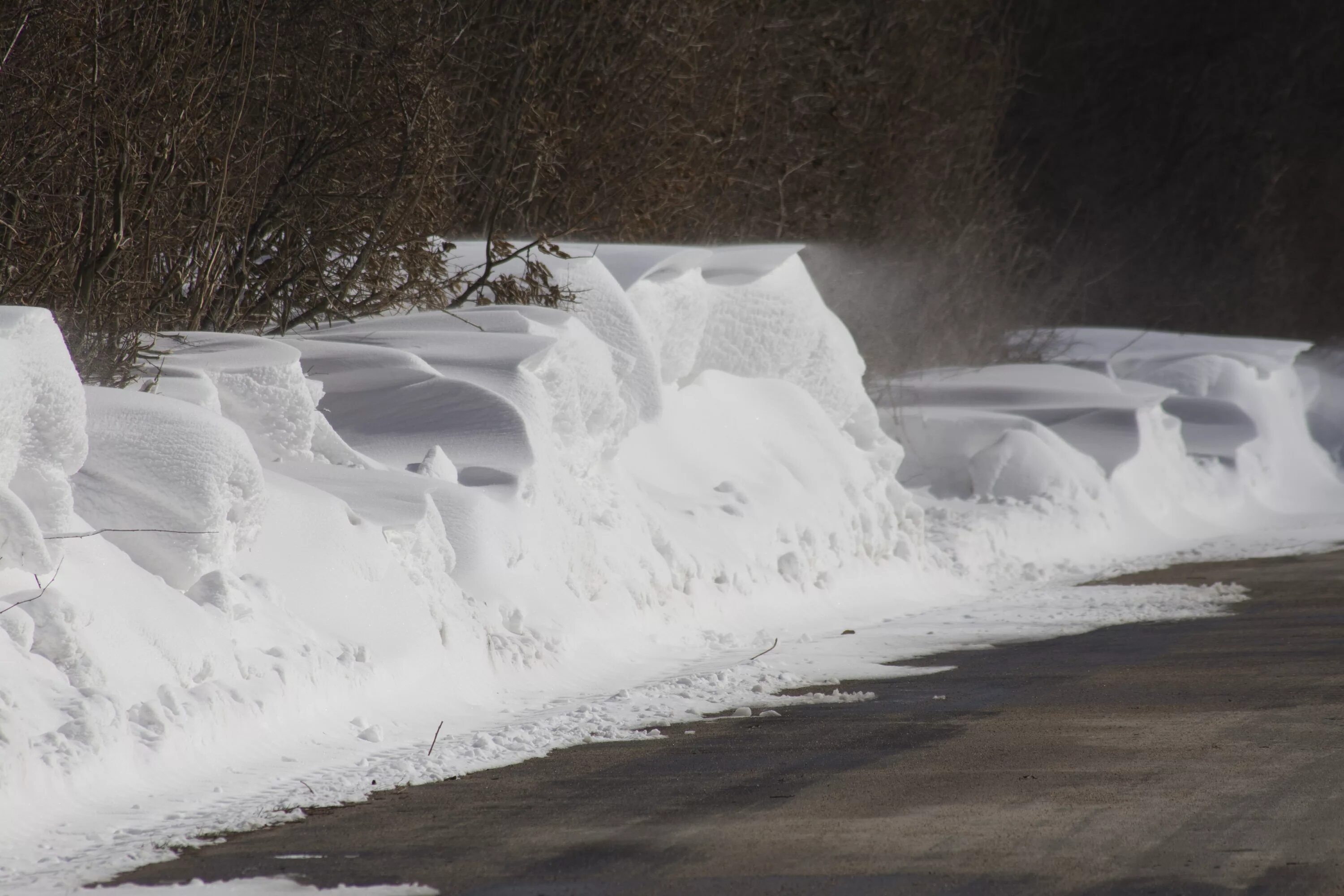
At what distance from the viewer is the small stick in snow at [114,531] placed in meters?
6.52

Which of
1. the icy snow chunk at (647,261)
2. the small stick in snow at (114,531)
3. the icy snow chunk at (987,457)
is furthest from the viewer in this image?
the icy snow chunk at (987,457)

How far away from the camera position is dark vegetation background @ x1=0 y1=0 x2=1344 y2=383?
348 inches

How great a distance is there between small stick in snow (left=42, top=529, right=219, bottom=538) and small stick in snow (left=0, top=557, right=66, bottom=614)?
0.46 feet

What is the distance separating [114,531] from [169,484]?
320mm

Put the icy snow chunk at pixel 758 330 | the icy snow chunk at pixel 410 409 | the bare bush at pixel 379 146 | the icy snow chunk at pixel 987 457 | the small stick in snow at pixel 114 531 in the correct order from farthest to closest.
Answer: the icy snow chunk at pixel 987 457 → the icy snow chunk at pixel 758 330 → the icy snow chunk at pixel 410 409 → the bare bush at pixel 379 146 → the small stick in snow at pixel 114 531

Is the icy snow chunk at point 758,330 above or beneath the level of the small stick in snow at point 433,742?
above

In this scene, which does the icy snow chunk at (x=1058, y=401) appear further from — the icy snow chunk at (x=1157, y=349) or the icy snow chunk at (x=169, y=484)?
the icy snow chunk at (x=169, y=484)

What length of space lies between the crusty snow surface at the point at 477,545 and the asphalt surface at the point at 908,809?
355 mm

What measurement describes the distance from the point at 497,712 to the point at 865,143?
14.5 metres

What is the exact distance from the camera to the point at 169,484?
7.24 metres

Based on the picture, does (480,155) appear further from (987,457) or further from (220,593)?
(220,593)

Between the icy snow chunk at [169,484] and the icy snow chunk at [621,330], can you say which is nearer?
the icy snow chunk at [169,484]

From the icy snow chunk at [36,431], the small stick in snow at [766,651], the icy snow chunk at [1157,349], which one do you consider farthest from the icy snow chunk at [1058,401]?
the icy snow chunk at [36,431]

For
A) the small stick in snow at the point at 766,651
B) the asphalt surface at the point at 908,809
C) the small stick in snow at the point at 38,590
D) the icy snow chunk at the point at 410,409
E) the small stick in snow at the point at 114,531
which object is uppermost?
the icy snow chunk at the point at 410,409
